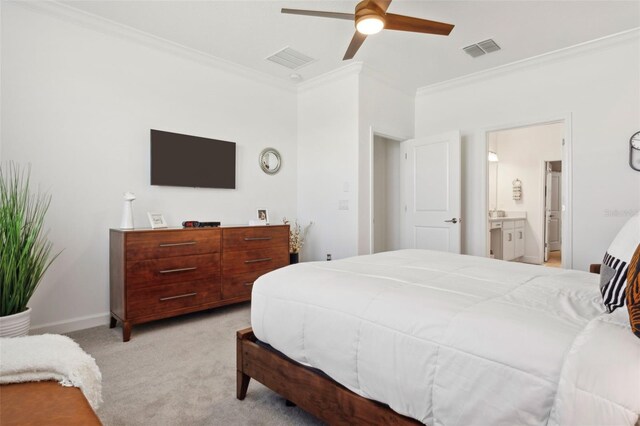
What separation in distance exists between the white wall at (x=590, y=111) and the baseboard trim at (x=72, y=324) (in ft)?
14.1

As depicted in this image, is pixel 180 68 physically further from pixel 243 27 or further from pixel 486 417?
pixel 486 417

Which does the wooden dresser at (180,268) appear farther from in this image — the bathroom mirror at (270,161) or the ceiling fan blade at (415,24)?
the ceiling fan blade at (415,24)

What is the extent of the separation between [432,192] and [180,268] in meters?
3.24

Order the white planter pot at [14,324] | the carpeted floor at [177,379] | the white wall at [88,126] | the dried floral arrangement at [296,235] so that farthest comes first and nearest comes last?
the dried floral arrangement at [296,235] → the white wall at [88,126] → the white planter pot at [14,324] → the carpeted floor at [177,379]

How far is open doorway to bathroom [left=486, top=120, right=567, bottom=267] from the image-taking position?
21.1 feet

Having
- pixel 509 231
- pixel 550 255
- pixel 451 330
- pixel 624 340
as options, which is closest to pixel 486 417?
pixel 451 330

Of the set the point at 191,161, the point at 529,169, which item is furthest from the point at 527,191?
the point at 191,161

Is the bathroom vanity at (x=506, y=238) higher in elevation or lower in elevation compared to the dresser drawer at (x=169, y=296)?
higher

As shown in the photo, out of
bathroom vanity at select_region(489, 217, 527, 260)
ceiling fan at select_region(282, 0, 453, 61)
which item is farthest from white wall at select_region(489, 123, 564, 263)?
ceiling fan at select_region(282, 0, 453, 61)

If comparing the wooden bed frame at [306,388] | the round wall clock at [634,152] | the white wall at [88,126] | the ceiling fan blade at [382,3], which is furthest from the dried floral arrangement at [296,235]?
the round wall clock at [634,152]

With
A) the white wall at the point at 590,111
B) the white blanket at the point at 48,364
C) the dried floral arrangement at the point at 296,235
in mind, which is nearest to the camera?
the white blanket at the point at 48,364

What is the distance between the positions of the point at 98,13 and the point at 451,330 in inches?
147

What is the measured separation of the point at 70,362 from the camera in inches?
42.7

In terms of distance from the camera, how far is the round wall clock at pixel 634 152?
10.8ft
